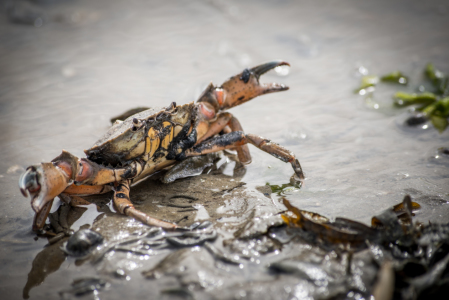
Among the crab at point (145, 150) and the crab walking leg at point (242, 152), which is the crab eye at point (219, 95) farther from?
the crab walking leg at point (242, 152)

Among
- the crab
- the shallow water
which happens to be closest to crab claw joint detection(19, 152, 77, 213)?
the crab

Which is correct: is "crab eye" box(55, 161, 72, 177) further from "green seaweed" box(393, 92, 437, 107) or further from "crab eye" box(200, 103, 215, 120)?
"green seaweed" box(393, 92, 437, 107)

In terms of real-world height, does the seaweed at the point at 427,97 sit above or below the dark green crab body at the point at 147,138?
below

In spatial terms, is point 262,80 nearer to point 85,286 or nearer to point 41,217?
point 41,217

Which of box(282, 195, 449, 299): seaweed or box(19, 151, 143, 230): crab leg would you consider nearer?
box(282, 195, 449, 299): seaweed

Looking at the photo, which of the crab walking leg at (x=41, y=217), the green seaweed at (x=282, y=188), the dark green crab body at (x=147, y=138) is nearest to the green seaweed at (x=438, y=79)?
the green seaweed at (x=282, y=188)
